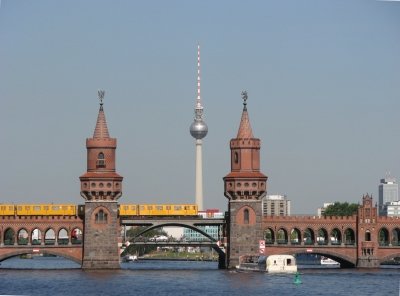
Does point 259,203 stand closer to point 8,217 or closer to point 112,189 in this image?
point 112,189

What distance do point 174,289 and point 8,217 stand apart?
4237 centimetres

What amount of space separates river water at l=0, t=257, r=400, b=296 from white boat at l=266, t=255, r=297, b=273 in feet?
7.36

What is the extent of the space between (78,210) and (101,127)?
11065 millimetres

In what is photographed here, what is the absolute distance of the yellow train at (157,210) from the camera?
534 feet

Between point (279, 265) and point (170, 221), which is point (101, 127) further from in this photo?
point (279, 265)

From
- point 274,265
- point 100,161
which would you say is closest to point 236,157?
point 100,161

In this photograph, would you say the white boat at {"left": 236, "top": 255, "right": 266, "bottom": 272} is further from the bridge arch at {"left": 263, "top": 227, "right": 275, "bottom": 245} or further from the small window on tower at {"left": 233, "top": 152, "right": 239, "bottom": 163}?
the small window on tower at {"left": 233, "top": 152, "right": 239, "bottom": 163}

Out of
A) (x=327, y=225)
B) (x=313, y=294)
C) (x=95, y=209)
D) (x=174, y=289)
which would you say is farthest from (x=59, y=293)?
(x=327, y=225)

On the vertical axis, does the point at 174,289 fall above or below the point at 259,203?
below

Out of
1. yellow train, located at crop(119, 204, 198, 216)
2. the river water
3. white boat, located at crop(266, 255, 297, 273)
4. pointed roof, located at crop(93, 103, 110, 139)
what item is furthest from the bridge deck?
white boat, located at crop(266, 255, 297, 273)

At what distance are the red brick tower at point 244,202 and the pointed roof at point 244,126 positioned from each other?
0.87ft

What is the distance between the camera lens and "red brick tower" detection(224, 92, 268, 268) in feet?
518

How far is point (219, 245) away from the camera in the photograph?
16138cm

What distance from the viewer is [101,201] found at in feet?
516
